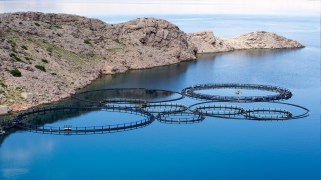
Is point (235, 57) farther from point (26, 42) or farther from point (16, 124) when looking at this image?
point (16, 124)

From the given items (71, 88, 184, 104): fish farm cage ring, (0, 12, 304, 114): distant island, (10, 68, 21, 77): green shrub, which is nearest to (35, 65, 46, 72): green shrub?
(0, 12, 304, 114): distant island

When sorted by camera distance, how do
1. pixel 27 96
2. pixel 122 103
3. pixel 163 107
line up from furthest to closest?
pixel 122 103
pixel 163 107
pixel 27 96

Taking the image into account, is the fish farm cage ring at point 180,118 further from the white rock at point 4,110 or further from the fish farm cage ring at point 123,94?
the white rock at point 4,110

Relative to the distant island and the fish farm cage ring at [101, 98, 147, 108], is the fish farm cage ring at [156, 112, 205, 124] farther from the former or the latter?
the distant island

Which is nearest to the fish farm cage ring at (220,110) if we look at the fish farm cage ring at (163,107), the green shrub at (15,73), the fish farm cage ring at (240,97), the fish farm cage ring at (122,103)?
the fish farm cage ring at (163,107)

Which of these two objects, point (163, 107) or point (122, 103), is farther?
point (122, 103)

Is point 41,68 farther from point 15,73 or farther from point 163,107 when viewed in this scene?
point 163,107

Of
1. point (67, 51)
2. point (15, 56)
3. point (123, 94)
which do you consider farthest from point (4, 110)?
point (67, 51)
